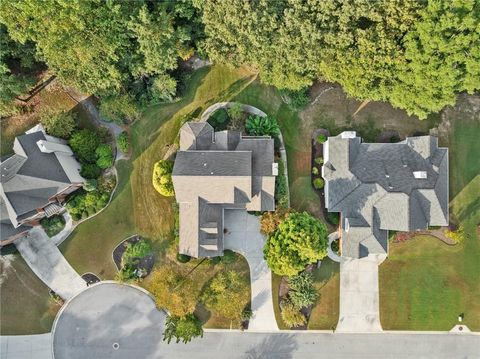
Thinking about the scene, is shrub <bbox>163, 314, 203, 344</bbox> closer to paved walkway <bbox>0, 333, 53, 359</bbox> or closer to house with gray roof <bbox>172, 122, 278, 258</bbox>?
house with gray roof <bbox>172, 122, 278, 258</bbox>

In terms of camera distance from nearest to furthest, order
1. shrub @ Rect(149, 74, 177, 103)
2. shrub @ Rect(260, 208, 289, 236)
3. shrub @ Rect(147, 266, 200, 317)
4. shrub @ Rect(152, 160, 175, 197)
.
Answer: shrub @ Rect(147, 266, 200, 317)
shrub @ Rect(260, 208, 289, 236)
shrub @ Rect(149, 74, 177, 103)
shrub @ Rect(152, 160, 175, 197)

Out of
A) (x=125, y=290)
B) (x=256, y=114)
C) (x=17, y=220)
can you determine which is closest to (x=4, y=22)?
(x=17, y=220)

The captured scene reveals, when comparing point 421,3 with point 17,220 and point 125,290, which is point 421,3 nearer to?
point 125,290

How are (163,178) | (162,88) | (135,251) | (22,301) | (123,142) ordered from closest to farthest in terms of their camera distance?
(163,178), (135,251), (162,88), (123,142), (22,301)

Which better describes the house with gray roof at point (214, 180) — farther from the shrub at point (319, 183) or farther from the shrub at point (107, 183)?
the shrub at point (107, 183)

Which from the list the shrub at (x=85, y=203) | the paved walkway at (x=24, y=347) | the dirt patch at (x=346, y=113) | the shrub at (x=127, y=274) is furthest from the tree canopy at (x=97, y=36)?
the paved walkway at (x=24, y=347)

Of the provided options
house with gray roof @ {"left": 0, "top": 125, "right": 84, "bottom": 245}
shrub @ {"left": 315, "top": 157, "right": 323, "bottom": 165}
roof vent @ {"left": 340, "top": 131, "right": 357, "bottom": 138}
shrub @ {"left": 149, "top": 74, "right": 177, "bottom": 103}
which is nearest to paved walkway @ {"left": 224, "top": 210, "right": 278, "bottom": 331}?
shrub @ {"left": 315, "top": 157, "right": 323, "bottom": 165}

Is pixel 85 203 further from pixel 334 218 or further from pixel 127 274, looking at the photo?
pixel 334 218

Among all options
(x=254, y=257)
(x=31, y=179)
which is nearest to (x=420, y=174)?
(x=254, y=257)
